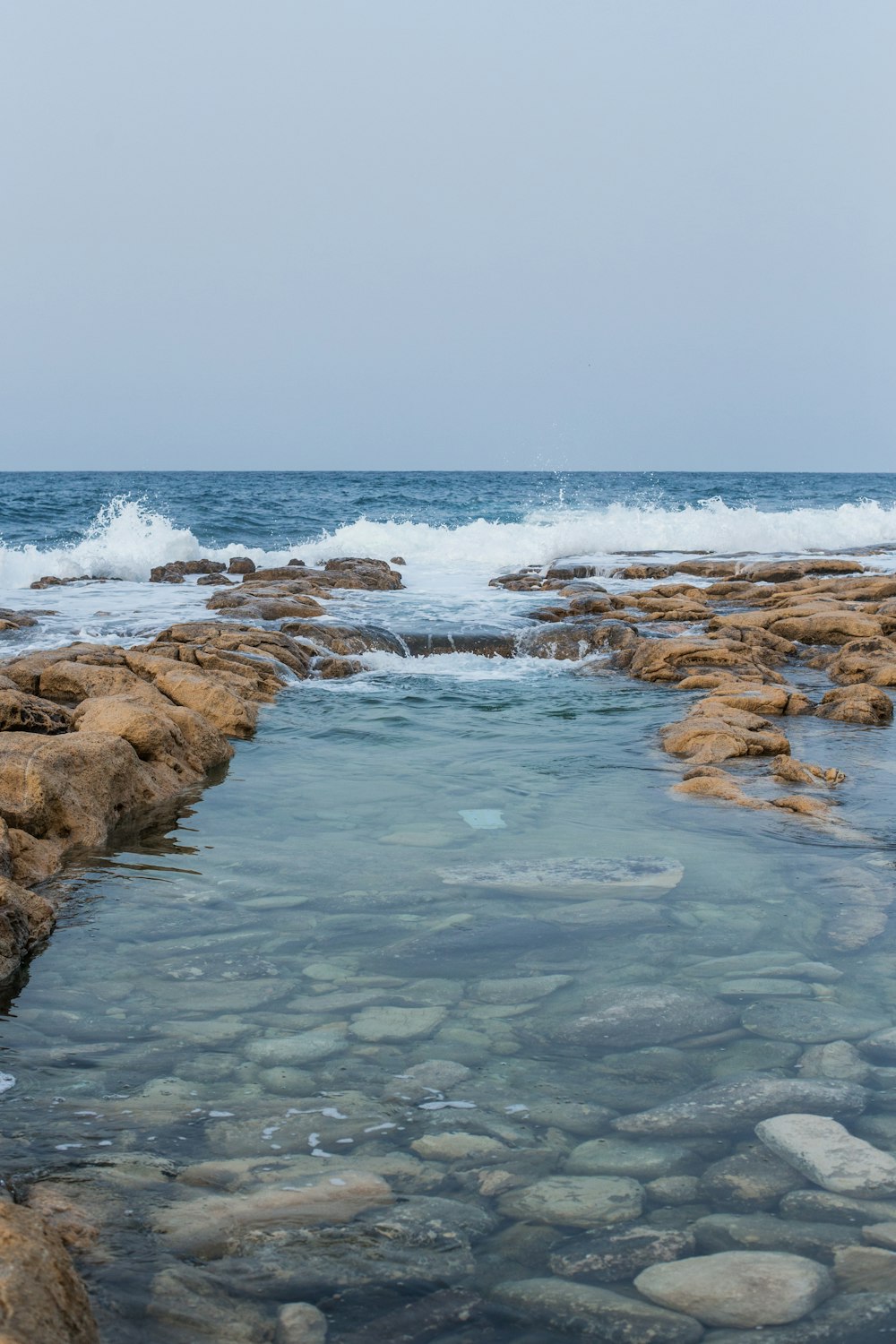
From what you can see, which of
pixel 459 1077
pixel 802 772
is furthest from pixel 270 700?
pixel 459 1077

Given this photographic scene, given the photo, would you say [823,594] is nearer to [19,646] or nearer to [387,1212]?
[19,646]

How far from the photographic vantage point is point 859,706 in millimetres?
9234

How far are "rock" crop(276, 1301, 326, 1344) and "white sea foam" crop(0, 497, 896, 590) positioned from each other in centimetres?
1911

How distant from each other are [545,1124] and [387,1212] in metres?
0.55

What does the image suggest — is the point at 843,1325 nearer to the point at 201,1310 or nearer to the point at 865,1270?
the point at 865,1270

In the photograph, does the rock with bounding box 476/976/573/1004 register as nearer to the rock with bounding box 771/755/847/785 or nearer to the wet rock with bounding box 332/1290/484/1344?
the wet rock with bounding box 332/1290/484/1344

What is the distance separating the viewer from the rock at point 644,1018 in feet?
11.3

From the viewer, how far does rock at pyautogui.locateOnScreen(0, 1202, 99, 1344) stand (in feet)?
6.01

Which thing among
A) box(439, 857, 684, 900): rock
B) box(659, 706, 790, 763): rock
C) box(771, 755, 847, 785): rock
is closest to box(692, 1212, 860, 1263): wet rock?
box(439, 857, 684, 900): rock

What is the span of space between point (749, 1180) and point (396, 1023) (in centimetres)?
123

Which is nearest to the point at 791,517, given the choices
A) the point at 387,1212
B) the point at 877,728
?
the point at 877,728

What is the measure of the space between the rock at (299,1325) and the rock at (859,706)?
7.82 meters

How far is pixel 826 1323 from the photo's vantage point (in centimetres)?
220

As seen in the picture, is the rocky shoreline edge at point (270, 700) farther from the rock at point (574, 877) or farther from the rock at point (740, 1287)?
the rock at point (574, 877)
